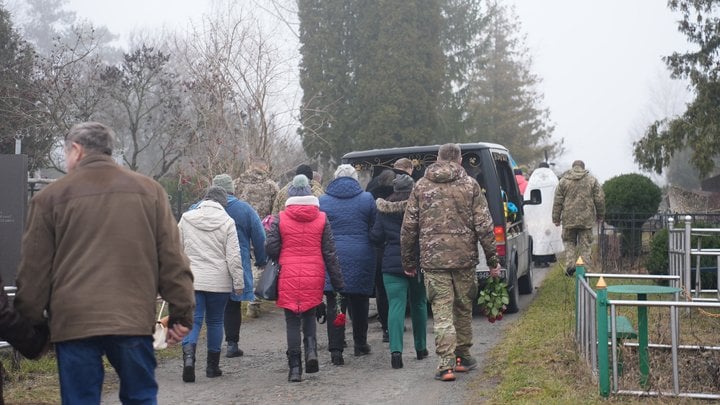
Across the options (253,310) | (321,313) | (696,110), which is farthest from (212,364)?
(696,110)

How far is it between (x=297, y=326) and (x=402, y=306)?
108 cm

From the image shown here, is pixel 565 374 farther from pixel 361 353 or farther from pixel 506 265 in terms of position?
pixel 506 265

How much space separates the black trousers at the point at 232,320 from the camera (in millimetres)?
10445

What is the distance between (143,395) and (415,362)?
16.6ft

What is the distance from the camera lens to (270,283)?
8992 mm

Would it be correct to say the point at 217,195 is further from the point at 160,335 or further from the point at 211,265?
the point at 160,335

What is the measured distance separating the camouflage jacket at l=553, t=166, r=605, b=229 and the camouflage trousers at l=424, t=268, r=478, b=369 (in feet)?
23.1

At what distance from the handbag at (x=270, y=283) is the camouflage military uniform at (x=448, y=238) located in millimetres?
1278

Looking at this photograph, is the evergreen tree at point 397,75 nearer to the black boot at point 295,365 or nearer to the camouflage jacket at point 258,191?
the camouflage jacket at point 258,191

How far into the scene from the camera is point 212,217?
911 cm

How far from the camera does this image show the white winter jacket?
8961mm

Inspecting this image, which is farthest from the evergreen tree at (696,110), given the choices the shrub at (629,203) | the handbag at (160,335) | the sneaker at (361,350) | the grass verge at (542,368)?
the handbag at (160,335)

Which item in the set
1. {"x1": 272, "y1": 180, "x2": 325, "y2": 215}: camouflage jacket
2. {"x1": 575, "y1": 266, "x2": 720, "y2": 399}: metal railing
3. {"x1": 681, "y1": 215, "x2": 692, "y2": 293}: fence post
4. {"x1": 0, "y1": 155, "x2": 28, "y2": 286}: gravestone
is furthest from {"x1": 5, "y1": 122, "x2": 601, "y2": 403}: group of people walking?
{"x1": 681, "y1": 215, "x2": 692, "y2": 293}: fence post

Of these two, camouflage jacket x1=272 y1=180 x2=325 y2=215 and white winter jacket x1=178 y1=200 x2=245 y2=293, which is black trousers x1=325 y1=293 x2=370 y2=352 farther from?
camouflage jacket x1=272 y1=180 x2=325 y2=215
